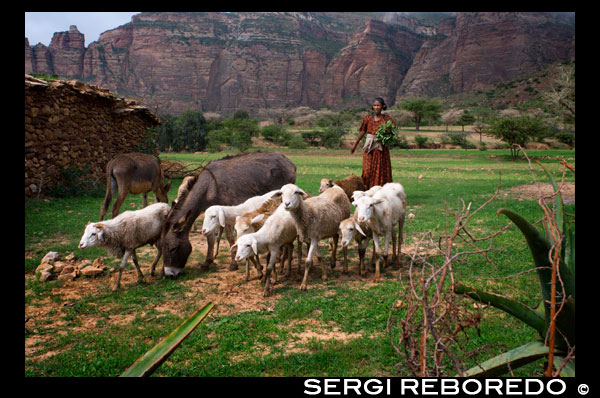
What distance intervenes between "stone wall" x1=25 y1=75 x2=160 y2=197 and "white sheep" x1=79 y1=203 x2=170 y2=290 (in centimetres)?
919

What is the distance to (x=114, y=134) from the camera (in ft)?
56.3

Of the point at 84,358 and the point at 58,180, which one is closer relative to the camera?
the point at 84,358

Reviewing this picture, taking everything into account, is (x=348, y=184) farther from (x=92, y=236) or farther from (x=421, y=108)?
(x=421, y=108)

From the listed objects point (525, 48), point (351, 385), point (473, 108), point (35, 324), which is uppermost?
point (525, 48)

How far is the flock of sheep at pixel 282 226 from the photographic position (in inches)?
240

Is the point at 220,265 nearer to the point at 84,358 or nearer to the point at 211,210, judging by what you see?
the point at 211,210

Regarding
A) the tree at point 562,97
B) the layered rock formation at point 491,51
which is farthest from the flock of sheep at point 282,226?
the layered rock formation at point 491,51

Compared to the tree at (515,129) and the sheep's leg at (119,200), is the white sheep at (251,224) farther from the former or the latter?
the tree at (515,129)

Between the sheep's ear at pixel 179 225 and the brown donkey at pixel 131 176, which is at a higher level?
the brown donkey at pixel 131 176

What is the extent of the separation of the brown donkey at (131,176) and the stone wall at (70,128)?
467cm

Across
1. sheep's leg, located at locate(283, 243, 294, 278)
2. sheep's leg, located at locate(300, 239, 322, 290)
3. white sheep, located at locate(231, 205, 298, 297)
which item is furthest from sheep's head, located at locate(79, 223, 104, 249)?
sheep's leg, located at locate(300, 239, 322, 290)

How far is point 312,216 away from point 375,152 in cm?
376
